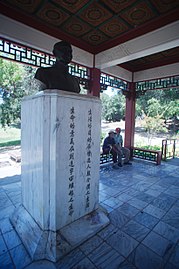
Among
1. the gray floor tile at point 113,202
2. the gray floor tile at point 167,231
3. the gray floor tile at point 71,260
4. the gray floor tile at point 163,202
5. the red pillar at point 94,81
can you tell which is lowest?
the gray floor tile at point 167,231

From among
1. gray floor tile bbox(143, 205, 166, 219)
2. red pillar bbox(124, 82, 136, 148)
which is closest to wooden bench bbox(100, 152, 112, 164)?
red pillar bbox(124, 82, 136, 148)

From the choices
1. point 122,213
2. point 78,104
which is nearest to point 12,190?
point 122,213

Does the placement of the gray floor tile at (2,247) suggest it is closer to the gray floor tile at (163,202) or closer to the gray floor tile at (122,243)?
the gray floor tile at (122,243)

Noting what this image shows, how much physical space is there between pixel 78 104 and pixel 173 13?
8.87ft

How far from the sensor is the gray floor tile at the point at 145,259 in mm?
1543

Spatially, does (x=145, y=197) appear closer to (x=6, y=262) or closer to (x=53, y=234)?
(x=53, y=234)

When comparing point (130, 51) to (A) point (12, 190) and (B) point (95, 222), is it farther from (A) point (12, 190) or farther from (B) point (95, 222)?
(A) point (12, 190)

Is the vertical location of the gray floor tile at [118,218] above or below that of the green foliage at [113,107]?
below

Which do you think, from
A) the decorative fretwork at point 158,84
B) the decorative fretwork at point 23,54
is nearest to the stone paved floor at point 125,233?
the decorative fretwork at point 23,54

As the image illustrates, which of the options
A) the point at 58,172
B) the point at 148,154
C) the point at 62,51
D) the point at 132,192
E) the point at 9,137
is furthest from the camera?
the point at 9,137

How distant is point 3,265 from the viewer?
1.52 metres

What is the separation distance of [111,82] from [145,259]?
4805 millimetres

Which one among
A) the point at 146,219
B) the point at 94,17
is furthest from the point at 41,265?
the point at 94,17

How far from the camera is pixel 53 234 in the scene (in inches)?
69.4
